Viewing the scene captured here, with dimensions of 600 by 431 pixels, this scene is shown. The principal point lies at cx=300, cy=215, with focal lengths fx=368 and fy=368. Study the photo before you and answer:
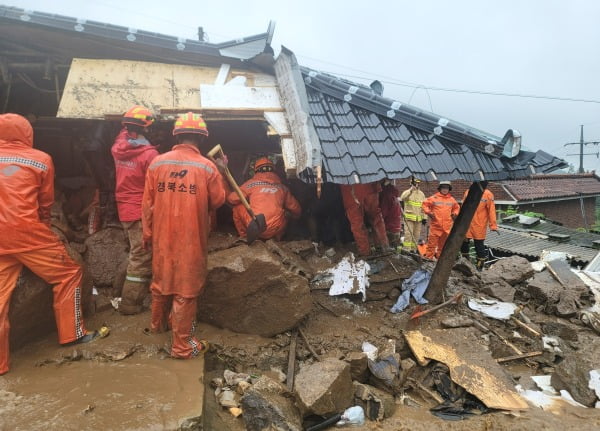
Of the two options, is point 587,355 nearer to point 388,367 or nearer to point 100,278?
point 388,367

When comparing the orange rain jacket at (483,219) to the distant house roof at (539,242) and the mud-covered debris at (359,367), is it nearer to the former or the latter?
the distant house roof at (539,242)

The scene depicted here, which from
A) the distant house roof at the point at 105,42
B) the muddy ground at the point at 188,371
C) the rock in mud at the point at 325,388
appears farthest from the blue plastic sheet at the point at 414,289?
the distant house roof at the point at 105,42

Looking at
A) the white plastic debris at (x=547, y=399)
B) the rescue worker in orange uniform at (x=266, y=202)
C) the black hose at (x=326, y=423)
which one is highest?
the rescue worker in orange uniform at (x=266, y=202)

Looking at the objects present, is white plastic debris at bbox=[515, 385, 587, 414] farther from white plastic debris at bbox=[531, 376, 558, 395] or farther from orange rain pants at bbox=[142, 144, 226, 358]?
orange rain pants at bbox=[142, 144, 226, 358]

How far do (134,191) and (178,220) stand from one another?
1.14 m

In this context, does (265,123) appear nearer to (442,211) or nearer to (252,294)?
(252,294)

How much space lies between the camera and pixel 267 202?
476cm

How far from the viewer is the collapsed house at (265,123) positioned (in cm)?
411

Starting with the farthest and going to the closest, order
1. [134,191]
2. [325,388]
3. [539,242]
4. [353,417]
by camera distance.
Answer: [539,242], [134,191], [353,417], [325,388]

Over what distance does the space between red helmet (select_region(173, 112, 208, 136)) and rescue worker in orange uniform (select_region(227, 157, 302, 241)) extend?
105 cm

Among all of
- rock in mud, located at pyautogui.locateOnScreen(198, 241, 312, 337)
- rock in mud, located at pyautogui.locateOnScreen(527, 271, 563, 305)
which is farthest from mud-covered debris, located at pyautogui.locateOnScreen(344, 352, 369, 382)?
rock in mud, located at pyautogui.locateOnScreen(527, 271, 563, 305)

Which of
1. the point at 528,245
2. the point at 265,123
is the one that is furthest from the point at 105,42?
the point at 528,245

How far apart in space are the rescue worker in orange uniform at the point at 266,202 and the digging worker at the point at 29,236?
1854 mm

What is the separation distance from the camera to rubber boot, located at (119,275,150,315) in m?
4.23
